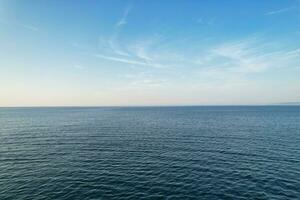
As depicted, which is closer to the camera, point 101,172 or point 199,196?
point 199,196

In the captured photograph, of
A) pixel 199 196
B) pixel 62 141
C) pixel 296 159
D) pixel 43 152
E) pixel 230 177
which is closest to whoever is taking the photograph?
pixel 199 196

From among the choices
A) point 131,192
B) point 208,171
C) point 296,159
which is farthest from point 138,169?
point 296,159

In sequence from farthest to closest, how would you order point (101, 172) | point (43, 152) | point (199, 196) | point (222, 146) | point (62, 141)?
point (62, 141) → point (222, 146) → point (43, 152) → point (101, 172) → point (199, 196)

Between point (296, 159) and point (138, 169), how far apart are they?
2936 centimetres

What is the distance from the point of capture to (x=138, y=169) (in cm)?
3353

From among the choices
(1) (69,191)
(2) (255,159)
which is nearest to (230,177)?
(2) (255,159)

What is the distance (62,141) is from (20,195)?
104 feet

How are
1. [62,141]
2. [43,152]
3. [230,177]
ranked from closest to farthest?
[230,177] → [43,152] → [62,141]

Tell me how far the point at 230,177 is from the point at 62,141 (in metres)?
43.6

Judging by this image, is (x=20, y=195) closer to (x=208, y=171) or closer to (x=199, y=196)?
(x=199, y=196)

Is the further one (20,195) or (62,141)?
(62,141)

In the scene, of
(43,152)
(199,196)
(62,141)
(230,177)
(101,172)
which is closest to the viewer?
(199,196)

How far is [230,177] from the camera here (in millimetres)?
29969

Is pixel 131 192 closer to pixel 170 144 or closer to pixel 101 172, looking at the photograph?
pixel 101 172
